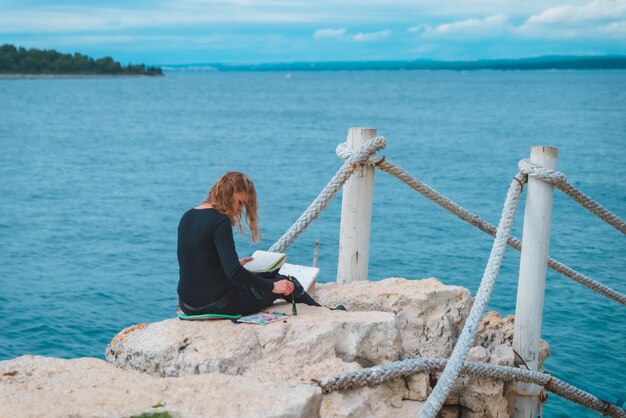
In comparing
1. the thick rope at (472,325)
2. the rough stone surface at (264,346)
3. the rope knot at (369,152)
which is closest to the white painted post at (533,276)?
the thick rope at (472,325)

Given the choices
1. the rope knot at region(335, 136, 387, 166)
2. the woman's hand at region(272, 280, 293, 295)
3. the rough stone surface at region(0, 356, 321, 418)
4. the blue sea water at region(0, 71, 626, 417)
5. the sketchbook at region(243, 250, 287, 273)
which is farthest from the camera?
the blue sea water at region(0, 71, 626, 417)

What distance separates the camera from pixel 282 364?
15.8 ft

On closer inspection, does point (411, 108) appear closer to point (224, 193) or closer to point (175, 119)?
point (175, 119)

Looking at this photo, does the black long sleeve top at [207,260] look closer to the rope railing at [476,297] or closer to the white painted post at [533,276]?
the rope railing at [476,297]

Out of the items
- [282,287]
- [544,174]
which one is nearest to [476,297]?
[544,174]

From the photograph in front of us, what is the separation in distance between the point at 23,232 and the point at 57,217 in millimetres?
2109

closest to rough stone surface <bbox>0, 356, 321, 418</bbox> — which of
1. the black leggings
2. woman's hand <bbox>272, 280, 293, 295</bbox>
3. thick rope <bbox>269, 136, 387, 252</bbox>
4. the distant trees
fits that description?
the black leggings

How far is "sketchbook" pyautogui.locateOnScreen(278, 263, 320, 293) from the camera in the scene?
6.14m

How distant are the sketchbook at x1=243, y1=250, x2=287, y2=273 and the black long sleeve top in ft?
0.67

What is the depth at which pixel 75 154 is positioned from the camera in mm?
35812

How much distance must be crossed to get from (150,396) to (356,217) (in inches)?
119

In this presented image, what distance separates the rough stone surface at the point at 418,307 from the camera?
5.79 meters

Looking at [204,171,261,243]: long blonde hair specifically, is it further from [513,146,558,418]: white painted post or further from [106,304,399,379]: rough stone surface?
[513,146,558,418]: white painted post

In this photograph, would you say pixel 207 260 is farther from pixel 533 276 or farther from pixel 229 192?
pixel 533 276
